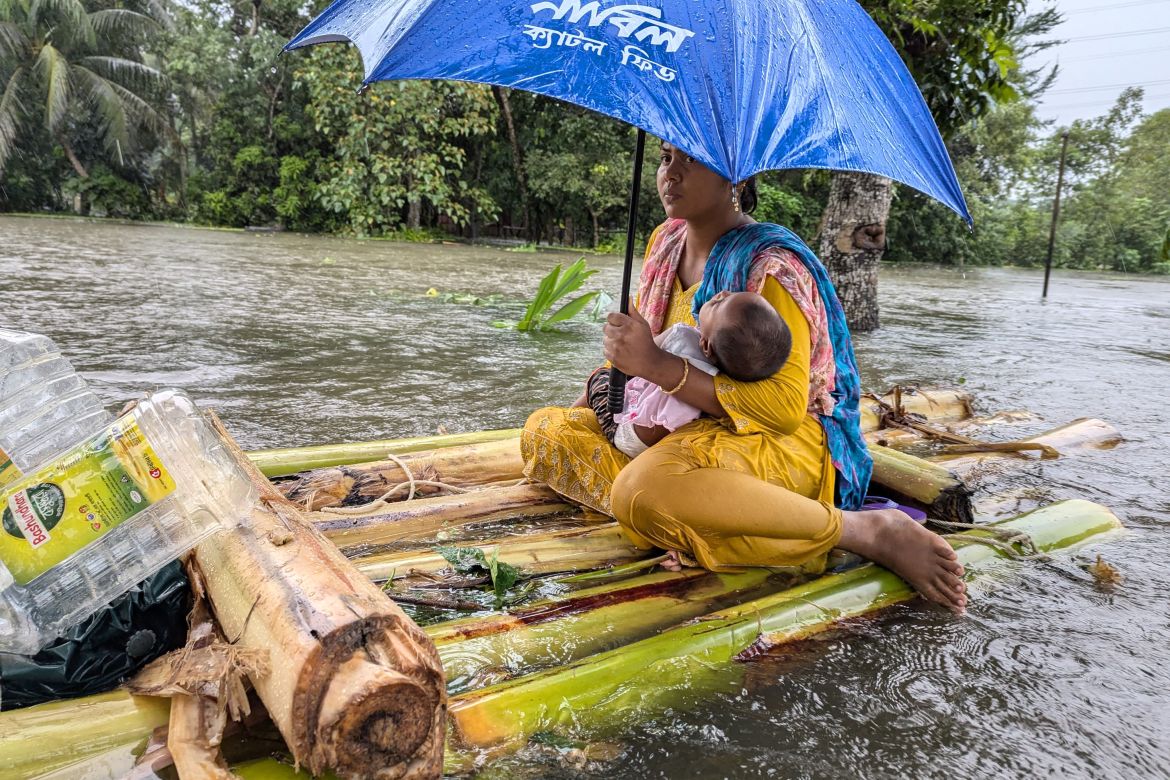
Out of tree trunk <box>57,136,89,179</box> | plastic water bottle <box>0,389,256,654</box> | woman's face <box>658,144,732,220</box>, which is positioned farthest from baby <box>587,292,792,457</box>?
tree trunk <box>57,136,89,179</box>

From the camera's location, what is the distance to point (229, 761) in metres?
1.33

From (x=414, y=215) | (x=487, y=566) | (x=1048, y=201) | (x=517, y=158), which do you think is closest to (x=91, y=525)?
(x=487, y=566)

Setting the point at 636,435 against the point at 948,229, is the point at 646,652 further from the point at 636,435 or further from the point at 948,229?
the point at 948,229

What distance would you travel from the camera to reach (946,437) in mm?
3789

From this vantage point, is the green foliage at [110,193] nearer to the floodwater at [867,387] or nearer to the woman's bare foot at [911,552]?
the floodwater at [867,387]

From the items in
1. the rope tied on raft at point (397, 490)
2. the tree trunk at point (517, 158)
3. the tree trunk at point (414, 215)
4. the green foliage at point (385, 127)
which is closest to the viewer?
the rope tied on raft at point (397, 490)

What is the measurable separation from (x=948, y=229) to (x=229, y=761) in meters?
26.0

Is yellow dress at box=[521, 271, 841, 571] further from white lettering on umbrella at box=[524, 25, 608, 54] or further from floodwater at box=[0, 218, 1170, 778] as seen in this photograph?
white lettering on umbrella at box=[524, 25, 608, 54]

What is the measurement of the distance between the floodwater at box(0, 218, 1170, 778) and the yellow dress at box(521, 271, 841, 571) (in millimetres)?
295

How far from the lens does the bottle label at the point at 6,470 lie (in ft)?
5.41

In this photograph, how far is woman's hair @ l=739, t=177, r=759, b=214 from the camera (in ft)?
7.84

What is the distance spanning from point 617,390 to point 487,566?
64 centimetres

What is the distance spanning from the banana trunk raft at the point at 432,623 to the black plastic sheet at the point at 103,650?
0.27 ft

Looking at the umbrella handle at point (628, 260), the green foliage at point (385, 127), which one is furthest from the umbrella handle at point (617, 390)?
the green foliage at point (385, 127)
